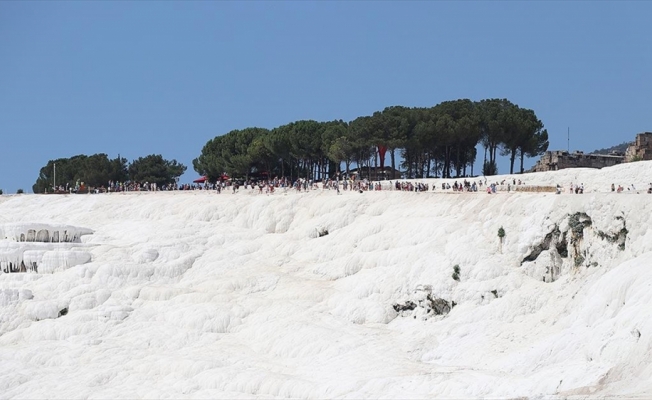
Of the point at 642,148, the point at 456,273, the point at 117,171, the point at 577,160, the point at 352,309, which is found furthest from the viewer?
the point at 117,171

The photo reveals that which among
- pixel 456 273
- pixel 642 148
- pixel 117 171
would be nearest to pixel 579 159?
pixel 642 148

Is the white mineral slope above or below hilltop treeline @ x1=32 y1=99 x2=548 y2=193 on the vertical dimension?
below

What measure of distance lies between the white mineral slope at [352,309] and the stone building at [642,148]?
586 inches

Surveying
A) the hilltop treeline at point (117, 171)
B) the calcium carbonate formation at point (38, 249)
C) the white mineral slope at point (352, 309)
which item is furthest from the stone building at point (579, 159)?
the hilltop treeline at point (117, 171)

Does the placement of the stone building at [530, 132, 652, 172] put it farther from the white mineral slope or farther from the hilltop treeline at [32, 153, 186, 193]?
the hilltop treeline at [32, 153, 186, 193]

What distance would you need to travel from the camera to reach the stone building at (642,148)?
255 feet

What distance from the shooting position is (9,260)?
58.1 meters

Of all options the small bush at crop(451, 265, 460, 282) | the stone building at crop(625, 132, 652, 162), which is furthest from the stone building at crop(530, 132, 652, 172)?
the small bush at crop(451, 265, 460, 282)

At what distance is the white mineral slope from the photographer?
35094 mm

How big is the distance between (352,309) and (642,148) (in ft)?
135

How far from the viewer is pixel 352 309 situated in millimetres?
46562

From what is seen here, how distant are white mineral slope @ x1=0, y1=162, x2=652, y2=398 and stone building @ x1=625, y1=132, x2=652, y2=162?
14.9m

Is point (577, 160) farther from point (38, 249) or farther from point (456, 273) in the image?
point (38, 249)

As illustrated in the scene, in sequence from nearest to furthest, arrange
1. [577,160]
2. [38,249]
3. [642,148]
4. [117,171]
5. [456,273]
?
1. [456,273]
2. [38,249]
3. [642,148]
4. [577,160]
5. [117,171]
